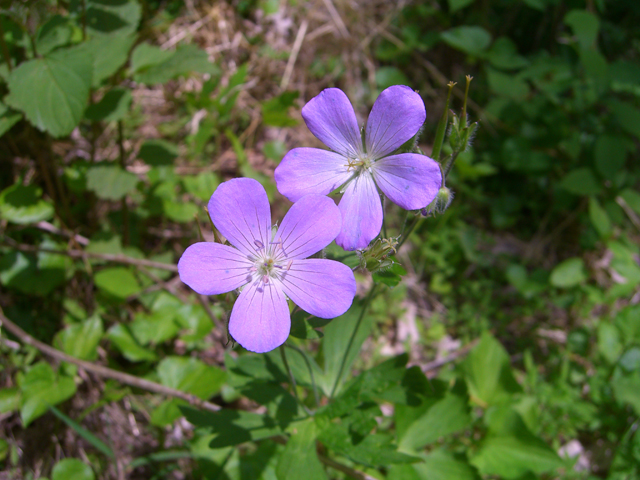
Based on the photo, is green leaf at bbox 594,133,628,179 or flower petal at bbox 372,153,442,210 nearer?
flower petal at bbox 372,153,442,210

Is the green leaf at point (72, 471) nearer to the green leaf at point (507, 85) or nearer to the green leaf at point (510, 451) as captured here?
the green leaf at point (510, 451)

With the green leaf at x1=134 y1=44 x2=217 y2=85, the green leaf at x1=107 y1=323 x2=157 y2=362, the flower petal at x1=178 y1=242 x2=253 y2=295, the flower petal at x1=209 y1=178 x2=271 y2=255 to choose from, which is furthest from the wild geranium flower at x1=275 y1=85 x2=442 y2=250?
the green leaf at x1=107 y1=323 x2=157 y2=362

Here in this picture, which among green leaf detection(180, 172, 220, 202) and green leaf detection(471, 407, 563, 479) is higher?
green leaf detection(180, 172, 220, 202)

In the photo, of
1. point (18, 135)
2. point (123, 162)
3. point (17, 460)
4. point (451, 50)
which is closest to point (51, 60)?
point (123, 162)

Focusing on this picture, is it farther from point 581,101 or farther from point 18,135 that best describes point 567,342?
point 18,135

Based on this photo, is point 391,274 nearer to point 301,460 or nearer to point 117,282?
point 301,460

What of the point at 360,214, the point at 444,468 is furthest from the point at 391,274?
the point at 444,468

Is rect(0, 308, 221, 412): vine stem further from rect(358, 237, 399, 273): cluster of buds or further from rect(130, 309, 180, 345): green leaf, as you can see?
rect(358, 237, 399, 273): cluster of buds

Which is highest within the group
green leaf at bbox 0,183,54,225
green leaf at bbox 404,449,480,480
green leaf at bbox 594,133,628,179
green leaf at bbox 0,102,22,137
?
green leaf at bbox 594,133,628,179
